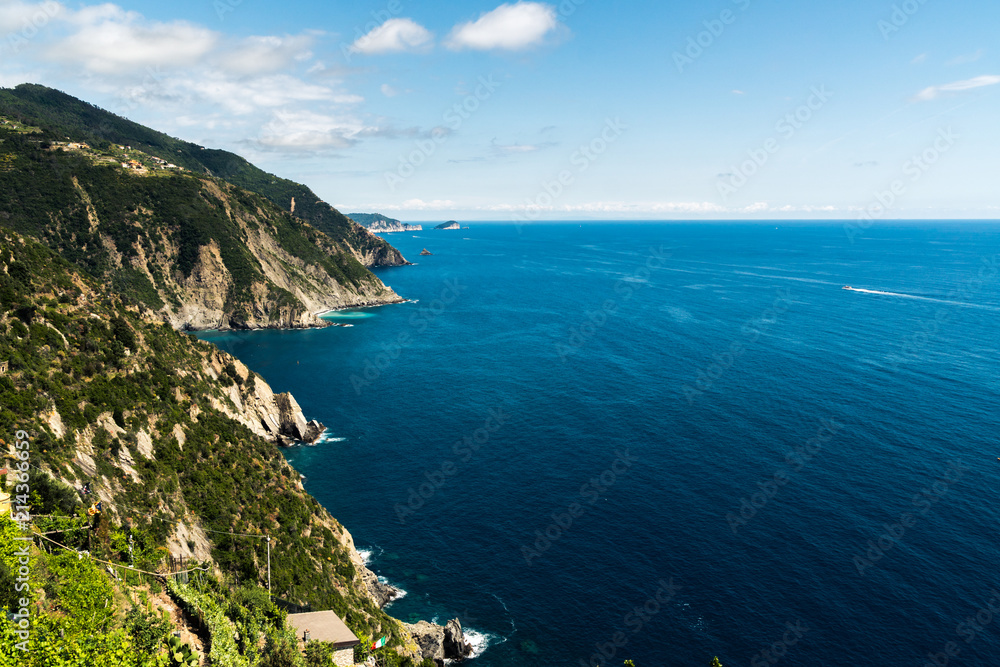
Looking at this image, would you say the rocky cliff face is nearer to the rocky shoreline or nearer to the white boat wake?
the rocky shoreline

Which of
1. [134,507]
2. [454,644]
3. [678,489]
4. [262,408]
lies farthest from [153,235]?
[678,489]

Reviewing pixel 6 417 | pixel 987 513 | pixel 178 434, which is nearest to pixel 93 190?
pixel 178 434

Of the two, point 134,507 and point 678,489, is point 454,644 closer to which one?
point 134,507

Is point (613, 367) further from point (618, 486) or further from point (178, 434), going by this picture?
point (178, 434)

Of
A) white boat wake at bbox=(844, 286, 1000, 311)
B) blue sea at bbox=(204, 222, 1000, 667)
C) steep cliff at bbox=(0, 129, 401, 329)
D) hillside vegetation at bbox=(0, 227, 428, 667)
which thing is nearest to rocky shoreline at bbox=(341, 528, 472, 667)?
hillside vegetation at bbox=(0, 227, 428, 667)

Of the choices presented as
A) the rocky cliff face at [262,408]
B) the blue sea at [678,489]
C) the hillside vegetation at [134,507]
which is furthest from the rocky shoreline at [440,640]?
the rocky cliff face at [262,408]
